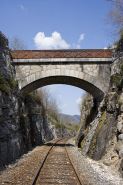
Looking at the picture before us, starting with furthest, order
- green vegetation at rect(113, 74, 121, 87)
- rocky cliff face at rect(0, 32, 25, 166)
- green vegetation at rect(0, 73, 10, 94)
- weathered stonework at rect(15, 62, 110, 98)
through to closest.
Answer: weathered stonework at rect(15, 62, 110, 98)
green vegetation at rect(113, 74, 121, 87)
green vegetation at rect(0, 73, 10, 94)
rocky cliff face at rect(0, 32, 25, 166)

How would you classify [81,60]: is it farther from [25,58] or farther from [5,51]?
[5,51]

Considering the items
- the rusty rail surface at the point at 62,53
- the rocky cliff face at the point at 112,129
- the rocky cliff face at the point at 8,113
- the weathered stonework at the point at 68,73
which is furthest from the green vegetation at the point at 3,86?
the rocky cliff face at the point at 112,129

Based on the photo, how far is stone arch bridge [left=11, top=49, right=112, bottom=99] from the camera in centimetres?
1151

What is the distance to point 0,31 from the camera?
9953 millimetres

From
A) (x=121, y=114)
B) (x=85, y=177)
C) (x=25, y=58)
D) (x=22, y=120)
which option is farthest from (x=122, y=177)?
(x=25, y=58)

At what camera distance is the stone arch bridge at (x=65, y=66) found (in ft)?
37.8

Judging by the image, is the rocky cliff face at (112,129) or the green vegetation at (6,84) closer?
the rocky cliff face at (112,129)

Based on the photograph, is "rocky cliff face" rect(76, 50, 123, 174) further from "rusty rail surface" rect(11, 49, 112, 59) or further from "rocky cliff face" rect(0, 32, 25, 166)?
"rocky cliff face" rect(0, 32, 25, 166)

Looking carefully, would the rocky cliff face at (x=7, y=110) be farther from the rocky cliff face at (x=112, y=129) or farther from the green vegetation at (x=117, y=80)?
the green vegetation at (x=117, y=80)

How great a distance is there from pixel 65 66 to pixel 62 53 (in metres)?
0.99

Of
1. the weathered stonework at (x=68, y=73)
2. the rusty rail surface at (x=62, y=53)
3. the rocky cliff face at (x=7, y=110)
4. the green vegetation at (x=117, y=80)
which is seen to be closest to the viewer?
the rocky cliff face at (x=7, y=110)

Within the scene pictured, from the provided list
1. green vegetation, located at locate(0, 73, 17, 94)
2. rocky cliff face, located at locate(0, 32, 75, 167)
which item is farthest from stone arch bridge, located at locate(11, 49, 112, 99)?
green vegetation, located at locate(0, 73, 17, 94)

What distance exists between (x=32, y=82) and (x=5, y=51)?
266 centimetres

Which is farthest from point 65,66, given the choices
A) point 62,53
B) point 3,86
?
point 3,86
